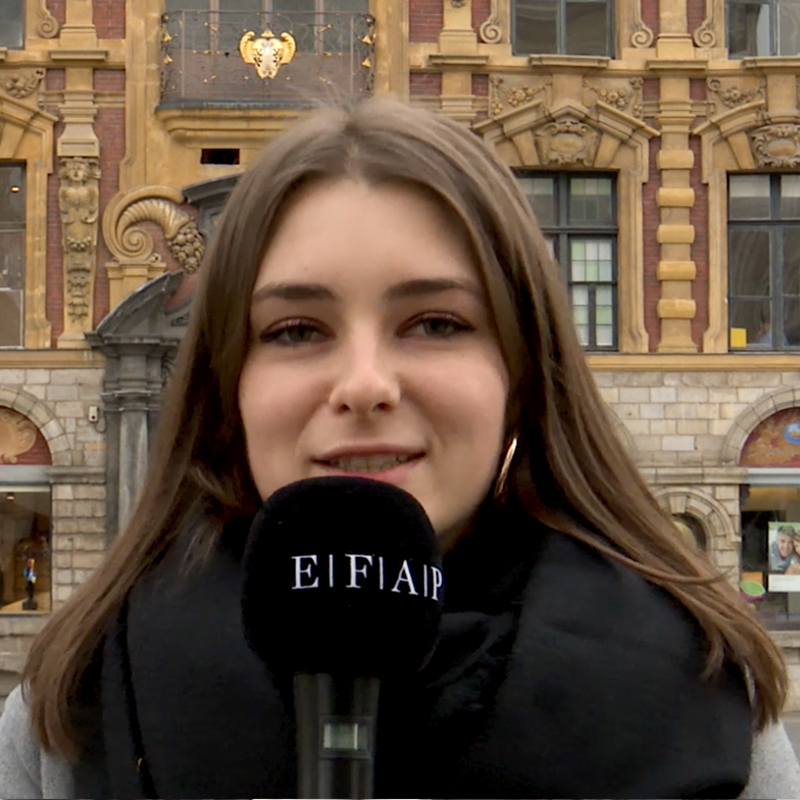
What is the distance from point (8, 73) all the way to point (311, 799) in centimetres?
1608

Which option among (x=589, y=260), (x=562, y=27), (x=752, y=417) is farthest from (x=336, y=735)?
(x=562, y=27)

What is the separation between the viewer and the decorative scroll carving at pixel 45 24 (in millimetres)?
16297

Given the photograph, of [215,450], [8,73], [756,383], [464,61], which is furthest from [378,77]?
[215,450]

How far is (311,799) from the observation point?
3.73 ft

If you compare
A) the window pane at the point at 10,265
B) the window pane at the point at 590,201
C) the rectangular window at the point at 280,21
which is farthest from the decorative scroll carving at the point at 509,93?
the window pane at the point at 10,265

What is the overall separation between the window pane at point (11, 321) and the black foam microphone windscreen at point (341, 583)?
1540 centimetres

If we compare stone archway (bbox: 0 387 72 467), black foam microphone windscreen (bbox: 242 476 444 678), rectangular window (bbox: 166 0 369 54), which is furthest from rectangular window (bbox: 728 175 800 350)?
black foam microphone windscreen (bbox: 242 476 444 678)

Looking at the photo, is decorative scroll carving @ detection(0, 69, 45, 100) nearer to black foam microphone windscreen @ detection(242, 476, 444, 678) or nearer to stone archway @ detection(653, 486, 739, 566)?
stone archway @ detection(653, 486, 739, 566)

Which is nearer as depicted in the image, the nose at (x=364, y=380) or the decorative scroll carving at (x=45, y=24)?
the nose at (x=364, y=380)

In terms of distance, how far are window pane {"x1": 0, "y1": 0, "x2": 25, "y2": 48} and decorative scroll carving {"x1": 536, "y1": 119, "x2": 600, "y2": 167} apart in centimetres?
551

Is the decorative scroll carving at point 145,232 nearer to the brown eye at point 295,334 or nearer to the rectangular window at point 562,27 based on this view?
the rectangular window at point 562,27

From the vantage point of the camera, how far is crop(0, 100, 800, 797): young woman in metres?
1.40

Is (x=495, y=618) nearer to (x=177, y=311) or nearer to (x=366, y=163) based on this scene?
(x=366, y=163)

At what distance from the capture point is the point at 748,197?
16.4 meters
